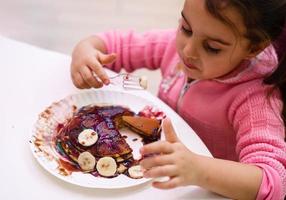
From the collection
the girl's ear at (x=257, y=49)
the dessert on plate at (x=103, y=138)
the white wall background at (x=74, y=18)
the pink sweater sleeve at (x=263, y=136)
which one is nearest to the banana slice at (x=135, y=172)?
the dessert on plate at (x=103, y=138)

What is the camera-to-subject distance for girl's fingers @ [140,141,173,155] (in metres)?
0.68

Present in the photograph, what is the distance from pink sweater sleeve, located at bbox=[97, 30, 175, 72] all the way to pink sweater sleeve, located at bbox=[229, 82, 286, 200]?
26 centimetres

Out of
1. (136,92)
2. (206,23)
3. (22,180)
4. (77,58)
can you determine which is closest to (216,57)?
(206,23)

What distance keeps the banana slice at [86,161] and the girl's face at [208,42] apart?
25 cm

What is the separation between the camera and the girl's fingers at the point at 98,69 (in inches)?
35.6

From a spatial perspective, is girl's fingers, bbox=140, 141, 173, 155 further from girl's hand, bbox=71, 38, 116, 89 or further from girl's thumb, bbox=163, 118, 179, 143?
girl's hand, bbox=71, 38, 116, 89

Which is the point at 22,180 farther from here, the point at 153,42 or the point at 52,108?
the point at 153,42

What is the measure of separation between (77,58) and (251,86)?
1.16 feet

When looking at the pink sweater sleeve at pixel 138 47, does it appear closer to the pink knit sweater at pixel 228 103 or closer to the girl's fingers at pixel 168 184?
the pink knit sweater at pixel 228 103

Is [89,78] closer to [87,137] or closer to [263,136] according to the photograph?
[87,137]

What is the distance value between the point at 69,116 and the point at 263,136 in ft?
1.14

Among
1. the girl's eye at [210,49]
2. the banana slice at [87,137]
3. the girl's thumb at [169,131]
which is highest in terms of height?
the girl's eye at [210,49]

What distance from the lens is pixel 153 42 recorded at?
1092mm

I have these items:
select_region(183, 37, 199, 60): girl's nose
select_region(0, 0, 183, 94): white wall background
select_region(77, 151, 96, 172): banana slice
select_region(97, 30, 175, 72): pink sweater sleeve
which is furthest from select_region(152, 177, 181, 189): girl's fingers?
select_region(0, 0, 183, 94): white wall background
